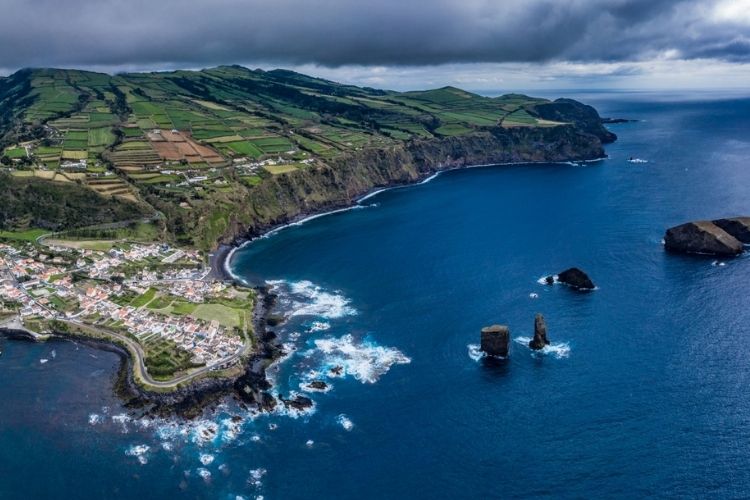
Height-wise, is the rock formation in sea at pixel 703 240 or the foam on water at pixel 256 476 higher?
the rock formation in sea at pixel 703 240

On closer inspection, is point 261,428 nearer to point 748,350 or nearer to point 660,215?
point 748,350

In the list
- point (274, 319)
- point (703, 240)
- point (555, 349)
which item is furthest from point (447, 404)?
point (703, 240)

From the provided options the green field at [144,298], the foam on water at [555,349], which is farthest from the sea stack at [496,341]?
the green field at [144,298]

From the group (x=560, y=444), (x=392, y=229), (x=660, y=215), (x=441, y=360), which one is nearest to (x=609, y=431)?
(x=560, y=444)

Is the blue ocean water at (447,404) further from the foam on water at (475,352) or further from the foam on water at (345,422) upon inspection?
the foam on water at (475,352)

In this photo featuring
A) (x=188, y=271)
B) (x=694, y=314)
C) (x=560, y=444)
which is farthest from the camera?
(x=188, y=271)

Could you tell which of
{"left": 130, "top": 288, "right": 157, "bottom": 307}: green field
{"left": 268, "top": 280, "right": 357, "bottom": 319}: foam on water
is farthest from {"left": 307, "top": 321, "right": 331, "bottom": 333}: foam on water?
{"left": 130, "top": 288, "right": 157, "bottom": 307}: green field

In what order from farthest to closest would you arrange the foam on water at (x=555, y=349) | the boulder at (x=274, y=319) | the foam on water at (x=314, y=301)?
the foam on water at (x=314, y=301) → the boulder at (x=274, y=319) → the foam on water at (x=555, y=349)

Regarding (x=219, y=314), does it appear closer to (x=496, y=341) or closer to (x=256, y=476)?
(x=256, y=476)
